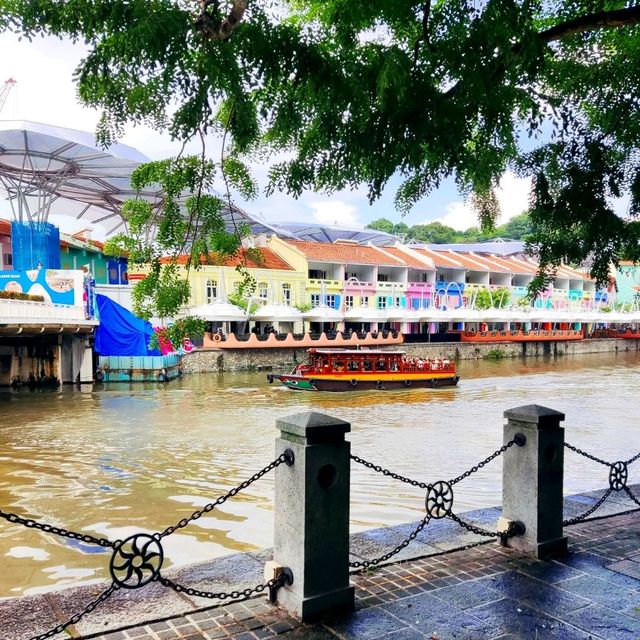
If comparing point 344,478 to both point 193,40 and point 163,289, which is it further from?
point 193,40

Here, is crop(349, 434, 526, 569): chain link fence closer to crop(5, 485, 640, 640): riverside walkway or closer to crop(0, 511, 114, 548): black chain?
crop(5, 485, 640, 640): riverside walkway

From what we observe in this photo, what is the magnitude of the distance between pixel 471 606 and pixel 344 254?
42431 millimetres

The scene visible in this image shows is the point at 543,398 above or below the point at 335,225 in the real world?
below

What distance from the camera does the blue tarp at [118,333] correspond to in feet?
91.7

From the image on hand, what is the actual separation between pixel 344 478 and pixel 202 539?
17.7ft

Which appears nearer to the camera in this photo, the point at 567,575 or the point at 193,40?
the point at 193,40

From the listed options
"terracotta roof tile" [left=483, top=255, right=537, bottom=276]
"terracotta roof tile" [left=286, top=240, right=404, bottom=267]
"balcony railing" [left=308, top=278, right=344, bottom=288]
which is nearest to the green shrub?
"balcony railing" [left=308, top=278, right=344, bottom=288]

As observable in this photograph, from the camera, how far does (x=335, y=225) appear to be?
71.1 meters

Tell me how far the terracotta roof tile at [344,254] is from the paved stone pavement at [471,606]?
128 feet

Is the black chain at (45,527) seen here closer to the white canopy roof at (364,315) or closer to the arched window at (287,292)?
the white canopy roof at (364,315)

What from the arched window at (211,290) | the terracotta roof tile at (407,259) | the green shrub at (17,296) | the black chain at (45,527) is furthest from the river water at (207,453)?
the terracotta roof tile at (407,259)

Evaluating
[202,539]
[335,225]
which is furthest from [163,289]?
[335,225]

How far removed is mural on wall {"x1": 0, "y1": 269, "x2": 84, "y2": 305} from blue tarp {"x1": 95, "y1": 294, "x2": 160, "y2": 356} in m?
2.70

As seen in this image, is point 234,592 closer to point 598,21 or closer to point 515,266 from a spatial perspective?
point 598,21
